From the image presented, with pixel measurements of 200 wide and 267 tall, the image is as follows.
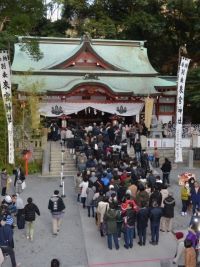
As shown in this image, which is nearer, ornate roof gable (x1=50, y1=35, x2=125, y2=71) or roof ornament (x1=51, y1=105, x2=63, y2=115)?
roof ornament (x1=51, y1=105, x2=63, y2=115)

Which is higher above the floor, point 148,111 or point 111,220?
point 148,111

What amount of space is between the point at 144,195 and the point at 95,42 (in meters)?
20.4

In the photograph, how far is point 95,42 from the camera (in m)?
31.3

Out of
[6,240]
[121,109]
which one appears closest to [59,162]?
[121,109]

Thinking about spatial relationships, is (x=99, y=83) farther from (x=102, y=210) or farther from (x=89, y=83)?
(x=102, y=210)

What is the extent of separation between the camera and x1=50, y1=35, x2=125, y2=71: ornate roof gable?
28.0 metres

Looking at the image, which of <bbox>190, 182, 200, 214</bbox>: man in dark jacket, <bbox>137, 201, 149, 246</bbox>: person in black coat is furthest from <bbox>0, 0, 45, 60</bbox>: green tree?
<bbox>137, 201, 149, 246</bbox>: person in black coat

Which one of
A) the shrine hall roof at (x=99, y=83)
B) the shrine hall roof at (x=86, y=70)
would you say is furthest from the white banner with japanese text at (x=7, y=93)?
the shrine hall roof at (x=99, y=83)

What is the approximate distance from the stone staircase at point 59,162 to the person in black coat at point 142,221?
28.7 feet

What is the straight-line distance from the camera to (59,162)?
21594mm

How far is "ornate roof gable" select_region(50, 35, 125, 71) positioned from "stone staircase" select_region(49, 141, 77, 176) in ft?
25.1

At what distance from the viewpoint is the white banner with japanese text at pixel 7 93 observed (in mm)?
20734

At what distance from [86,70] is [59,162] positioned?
8703 mm

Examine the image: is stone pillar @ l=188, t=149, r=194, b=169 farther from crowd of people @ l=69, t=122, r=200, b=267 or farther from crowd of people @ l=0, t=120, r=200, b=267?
crowd of people @ l=0, t=120, r=200, b=267
